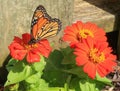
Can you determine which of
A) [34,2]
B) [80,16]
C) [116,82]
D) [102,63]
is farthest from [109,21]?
[102,63]

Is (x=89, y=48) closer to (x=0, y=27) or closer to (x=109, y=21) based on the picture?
(x=0, y=27)

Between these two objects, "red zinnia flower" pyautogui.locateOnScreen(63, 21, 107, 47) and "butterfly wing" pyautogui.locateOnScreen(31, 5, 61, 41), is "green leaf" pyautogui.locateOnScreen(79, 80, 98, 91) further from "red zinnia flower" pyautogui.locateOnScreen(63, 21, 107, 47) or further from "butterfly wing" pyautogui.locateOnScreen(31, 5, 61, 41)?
"butterfly wing" pyautogui.locateOnScreen(31, 5, 61, 41)

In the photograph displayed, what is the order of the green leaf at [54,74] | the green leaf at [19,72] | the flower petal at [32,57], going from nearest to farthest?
the flower petal at [32,57] → the green leaf at [19,72] → the green leaf at [54,74]

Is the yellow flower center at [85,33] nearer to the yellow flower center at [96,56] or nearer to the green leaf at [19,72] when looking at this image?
the yellow flower center at [96,56]

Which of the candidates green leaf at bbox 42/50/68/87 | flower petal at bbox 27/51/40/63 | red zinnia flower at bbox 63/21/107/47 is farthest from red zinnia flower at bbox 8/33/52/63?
green leaf at bbox 42/50/68/87

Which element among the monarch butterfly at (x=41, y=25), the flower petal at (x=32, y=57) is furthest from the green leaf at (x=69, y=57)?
the flower petal at (x=32, y=57)

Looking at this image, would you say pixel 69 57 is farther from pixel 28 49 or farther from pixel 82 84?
pixel 28 49

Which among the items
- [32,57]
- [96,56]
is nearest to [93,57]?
[96,56]
